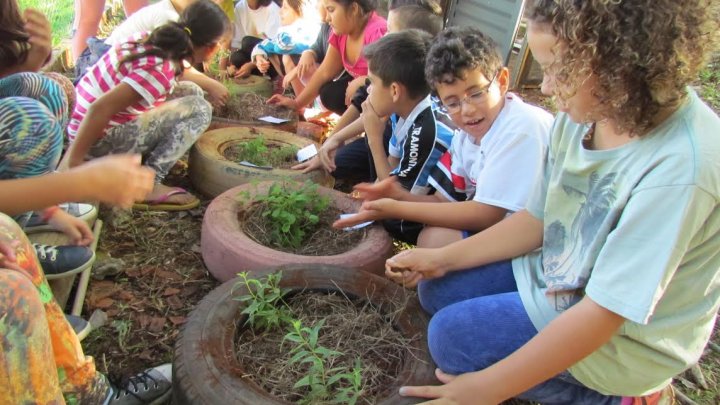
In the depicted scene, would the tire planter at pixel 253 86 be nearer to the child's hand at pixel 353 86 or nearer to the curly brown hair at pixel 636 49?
the child's hand at pixel 353 86

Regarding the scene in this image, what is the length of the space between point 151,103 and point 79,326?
139 cm

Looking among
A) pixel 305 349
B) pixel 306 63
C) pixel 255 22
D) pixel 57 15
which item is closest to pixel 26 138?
pixel 305 349

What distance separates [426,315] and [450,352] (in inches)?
10.6

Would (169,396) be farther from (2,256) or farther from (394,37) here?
(394,37)

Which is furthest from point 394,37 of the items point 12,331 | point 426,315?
point 12,331

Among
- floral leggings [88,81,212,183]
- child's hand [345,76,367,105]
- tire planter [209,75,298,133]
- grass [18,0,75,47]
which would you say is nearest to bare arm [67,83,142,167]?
floral leggings [88,81,212,183]

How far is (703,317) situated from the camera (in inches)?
52.4

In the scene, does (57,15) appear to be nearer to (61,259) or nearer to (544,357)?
(61,259)

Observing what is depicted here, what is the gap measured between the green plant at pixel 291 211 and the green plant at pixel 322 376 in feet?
2.81

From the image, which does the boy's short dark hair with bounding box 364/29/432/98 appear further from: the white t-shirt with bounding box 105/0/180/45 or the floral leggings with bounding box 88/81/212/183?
the white t-shirt with bounding box 105/0/180/45

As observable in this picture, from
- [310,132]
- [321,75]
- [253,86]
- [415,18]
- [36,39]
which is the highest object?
[415,18]

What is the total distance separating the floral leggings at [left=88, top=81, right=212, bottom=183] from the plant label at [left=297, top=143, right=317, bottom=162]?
22.5 inches

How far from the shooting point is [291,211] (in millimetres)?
2537

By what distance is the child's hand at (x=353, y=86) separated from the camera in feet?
12.8
